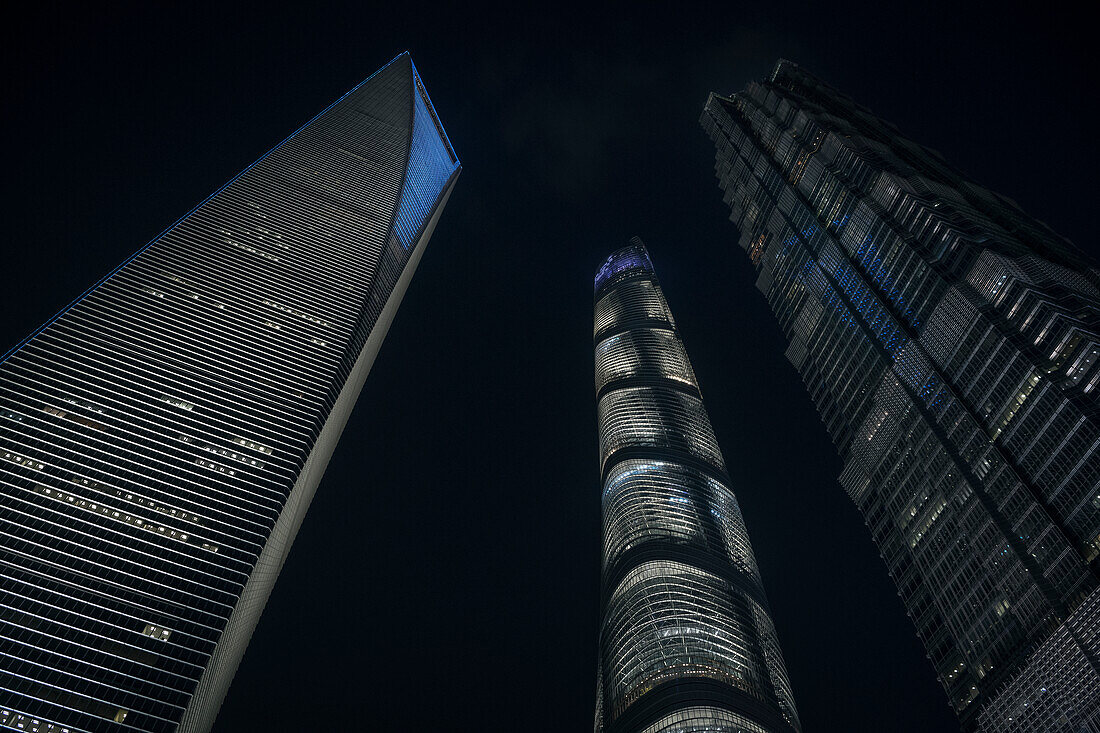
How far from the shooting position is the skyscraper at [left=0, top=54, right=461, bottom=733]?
3666 inches

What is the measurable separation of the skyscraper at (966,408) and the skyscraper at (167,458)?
10311cm

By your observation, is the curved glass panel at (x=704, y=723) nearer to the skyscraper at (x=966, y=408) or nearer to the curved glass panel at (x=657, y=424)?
the skyscraper at (x=966, y=408)

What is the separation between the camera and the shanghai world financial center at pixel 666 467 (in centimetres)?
9119

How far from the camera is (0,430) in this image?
372 feet

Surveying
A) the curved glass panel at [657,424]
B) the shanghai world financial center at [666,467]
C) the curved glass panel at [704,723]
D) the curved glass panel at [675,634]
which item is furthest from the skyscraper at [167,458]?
the curved glass panel at [657,424]

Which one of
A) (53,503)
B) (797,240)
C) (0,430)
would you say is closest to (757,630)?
(797,240)

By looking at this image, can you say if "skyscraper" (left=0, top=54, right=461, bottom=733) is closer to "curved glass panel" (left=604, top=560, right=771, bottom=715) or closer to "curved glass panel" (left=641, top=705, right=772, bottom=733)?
"curved glass panel" (left=604, top=560, right=771, bottom=715)

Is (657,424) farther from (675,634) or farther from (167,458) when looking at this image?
(167,458)

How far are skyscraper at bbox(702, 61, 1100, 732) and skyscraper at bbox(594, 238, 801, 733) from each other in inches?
1041

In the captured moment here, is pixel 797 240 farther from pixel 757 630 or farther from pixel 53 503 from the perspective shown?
pixel 53 503

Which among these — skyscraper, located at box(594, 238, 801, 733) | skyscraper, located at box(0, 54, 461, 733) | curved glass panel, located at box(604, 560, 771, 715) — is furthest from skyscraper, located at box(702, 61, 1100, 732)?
skyscraper, located at box(0, 54, 461, 733)

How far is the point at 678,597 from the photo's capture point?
126312mm

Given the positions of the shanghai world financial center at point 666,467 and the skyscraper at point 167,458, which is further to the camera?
the skyscraper at point 167,458

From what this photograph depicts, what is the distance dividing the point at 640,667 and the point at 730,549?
40.3 metres
